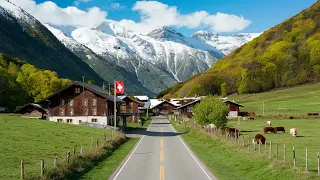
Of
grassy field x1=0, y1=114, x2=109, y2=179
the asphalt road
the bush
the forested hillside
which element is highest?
the forested hillside

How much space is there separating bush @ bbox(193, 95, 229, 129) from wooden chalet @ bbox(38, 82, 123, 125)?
98.3 feet

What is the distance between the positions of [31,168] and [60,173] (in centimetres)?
308

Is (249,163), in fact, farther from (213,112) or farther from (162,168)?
(213,112)

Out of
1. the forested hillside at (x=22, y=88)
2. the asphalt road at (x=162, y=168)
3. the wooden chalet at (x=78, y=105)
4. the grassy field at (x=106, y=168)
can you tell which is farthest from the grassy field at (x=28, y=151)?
the forested hillside at (x=22, y=88)

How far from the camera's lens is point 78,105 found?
3551 inches

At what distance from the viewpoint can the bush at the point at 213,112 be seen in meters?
63.1

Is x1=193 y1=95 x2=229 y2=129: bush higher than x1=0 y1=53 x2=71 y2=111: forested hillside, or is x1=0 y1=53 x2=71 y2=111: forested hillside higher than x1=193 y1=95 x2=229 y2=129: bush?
x1=0 y1=53 x2=71 y2=111: forested hillside

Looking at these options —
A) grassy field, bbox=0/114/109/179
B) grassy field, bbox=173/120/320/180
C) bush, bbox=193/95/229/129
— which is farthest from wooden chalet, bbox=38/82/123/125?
grassy field, bbox=173/120/320/180

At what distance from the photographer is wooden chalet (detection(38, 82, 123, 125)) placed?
293ft

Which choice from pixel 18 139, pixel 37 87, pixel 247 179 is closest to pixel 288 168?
pixel 247 179

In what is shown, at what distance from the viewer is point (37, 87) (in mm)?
140625

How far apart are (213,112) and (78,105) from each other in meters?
37.9

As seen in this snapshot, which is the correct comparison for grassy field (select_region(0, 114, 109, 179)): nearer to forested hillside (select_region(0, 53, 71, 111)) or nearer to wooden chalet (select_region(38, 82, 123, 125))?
wooden chalet (select_region(38, 82, 123, 125))

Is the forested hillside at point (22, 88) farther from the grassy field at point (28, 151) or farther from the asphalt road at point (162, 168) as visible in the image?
the asphalt road at point (162, 168)
